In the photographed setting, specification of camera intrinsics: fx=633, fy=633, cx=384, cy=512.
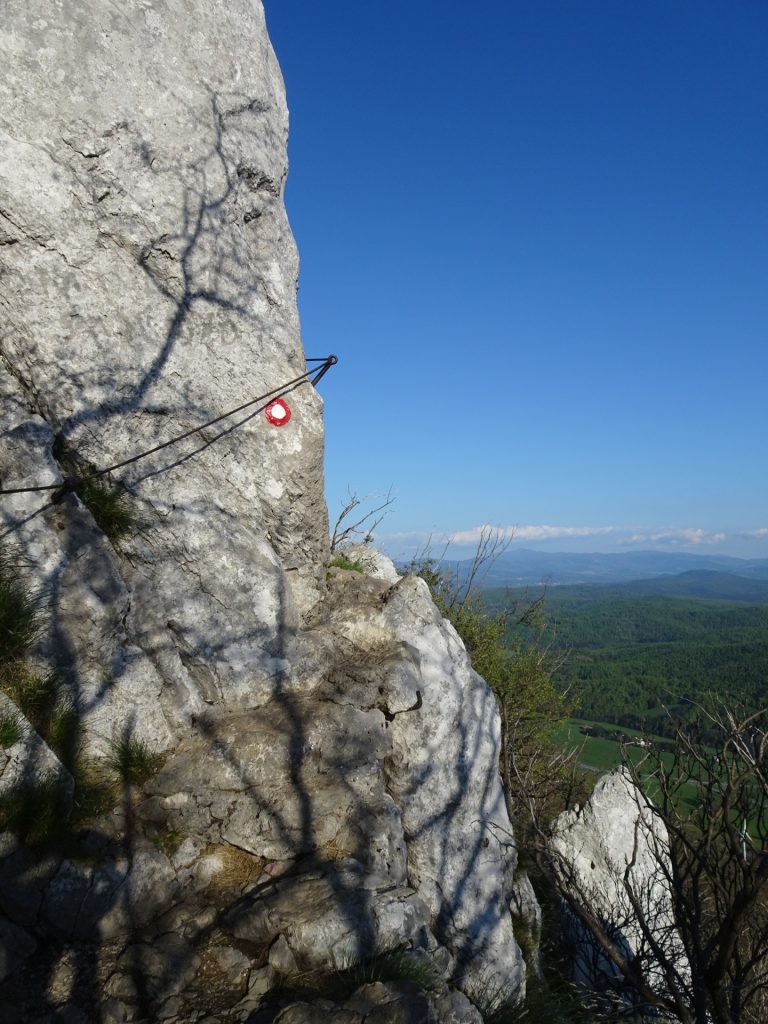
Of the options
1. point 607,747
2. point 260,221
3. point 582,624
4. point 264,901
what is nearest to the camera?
point 264,901

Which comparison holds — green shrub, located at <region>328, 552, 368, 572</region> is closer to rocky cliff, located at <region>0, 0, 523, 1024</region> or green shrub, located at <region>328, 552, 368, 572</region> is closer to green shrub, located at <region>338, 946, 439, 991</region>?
rocky cliff, located at <region>0, 0, 523, 1024</region>

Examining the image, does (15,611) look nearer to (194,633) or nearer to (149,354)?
(194,633)

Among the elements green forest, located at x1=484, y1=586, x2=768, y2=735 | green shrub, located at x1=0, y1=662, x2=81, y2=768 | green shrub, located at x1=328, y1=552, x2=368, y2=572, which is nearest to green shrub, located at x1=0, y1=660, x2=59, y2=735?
green shrub, located at x1=0, y1=662, x2=81, y2=768

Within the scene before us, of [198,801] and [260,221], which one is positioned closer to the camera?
[198,801]

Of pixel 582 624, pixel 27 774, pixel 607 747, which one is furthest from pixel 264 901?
pixel 582 624

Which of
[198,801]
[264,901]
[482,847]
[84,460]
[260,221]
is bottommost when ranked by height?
[482,847]

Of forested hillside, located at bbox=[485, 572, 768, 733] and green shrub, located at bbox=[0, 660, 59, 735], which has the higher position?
green shrub, located at bbox=[0, 660, 59, 735]

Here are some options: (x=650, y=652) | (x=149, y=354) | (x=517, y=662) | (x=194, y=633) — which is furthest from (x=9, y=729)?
(x=650, y=652)

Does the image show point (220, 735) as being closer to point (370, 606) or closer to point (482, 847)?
point (370, 606)
